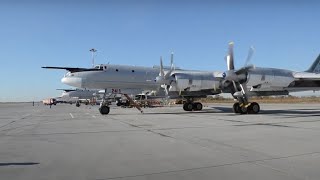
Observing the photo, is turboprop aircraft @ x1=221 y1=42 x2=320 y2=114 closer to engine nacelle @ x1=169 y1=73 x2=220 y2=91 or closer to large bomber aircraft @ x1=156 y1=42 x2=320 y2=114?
large bomber aircraft @ x1=156 y1=42 x2=320 y2=114

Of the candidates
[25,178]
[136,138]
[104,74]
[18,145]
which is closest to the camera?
[25,178]

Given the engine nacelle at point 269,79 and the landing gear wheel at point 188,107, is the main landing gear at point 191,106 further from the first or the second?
the engine nacelle at point 269,79

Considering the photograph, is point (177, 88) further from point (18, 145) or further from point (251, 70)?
point (18, 145)

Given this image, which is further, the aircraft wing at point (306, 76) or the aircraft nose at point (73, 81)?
the aircraft nose at point (73, 81)

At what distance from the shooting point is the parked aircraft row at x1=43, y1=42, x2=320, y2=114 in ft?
84.5

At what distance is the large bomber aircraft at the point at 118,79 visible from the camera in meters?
27.2

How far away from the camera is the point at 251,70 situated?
2569 cm

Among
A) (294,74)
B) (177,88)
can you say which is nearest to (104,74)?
(177,88)

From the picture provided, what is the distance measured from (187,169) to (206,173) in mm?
460

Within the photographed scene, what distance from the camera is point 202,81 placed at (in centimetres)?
2775

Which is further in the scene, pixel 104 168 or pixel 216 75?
pixel 216 75

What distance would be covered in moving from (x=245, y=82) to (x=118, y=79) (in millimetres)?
9762

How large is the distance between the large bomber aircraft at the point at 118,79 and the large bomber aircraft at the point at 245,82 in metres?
0.25

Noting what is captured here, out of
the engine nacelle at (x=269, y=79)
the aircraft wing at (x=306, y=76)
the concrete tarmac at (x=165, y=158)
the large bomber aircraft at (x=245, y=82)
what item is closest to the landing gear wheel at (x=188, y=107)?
the large bomber aircraft at (x=245, y=82)
